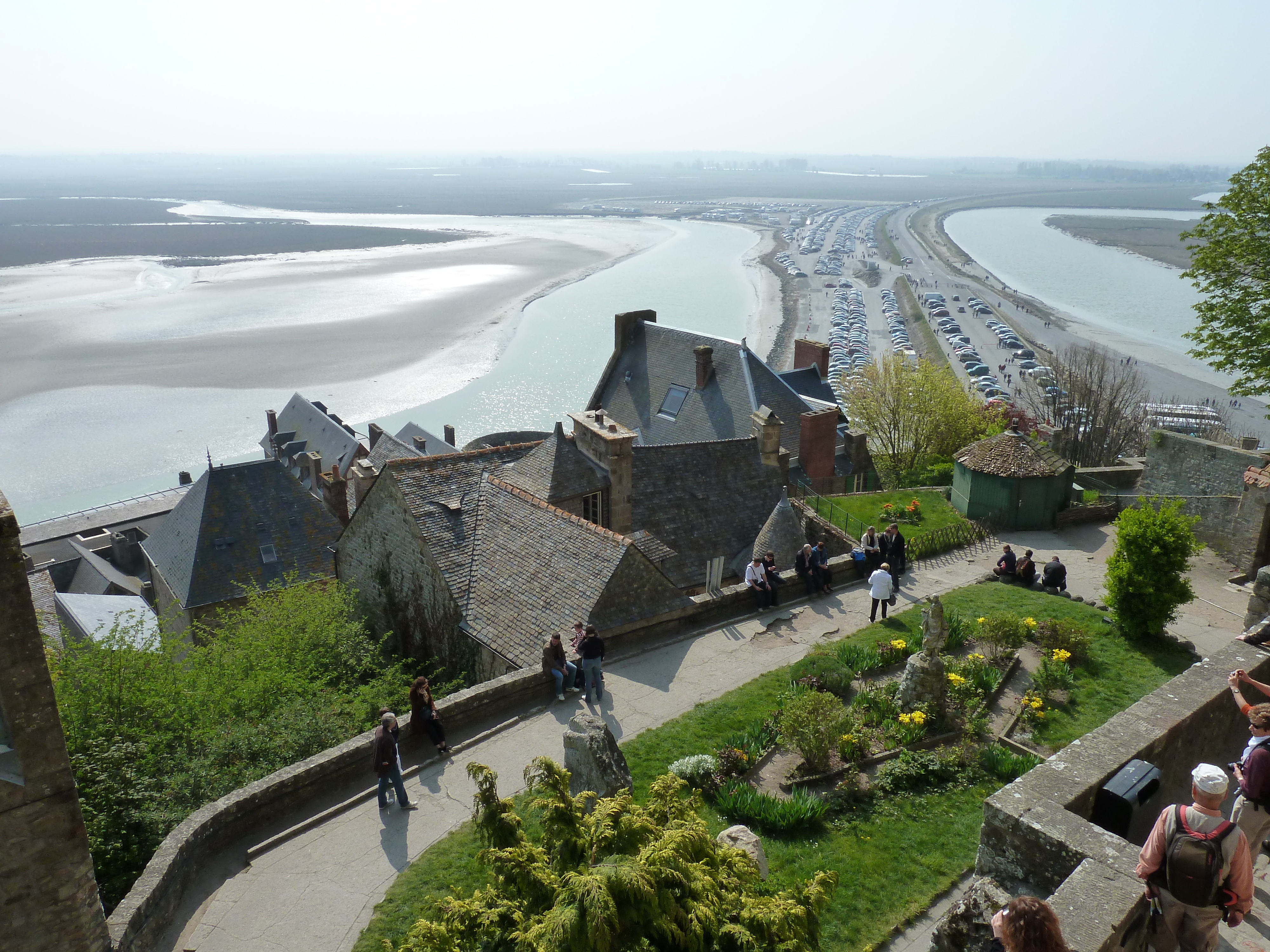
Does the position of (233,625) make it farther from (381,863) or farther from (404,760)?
(381,863)

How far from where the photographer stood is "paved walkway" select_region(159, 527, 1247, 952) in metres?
10.4

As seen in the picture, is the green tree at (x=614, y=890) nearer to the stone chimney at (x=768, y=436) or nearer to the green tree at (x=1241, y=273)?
the stone chimney at (x=768, y=436)

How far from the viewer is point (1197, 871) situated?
6.20 m

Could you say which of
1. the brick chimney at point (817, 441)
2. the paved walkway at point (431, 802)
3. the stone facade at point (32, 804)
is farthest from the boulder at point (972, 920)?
the brick chimney at point (817, 441)

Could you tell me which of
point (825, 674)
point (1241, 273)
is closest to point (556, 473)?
point (825, 674)

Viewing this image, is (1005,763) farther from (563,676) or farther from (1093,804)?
(563,676)

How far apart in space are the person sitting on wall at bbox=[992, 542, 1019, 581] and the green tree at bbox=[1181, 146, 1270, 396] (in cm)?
849

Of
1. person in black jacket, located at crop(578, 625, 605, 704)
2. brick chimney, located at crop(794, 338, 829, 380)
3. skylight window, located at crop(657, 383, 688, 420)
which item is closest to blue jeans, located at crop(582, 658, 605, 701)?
person in black jacket, located at crop(578, 625, 605, 704)

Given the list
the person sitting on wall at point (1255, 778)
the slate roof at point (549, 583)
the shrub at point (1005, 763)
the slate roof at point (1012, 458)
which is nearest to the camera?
the person sitting on wall at point (1255, 778)

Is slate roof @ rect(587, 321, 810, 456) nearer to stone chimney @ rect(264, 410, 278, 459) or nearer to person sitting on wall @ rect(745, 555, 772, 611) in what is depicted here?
person sitting on wall @ rect(745, 555, 772, 611)

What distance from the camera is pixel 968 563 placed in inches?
929

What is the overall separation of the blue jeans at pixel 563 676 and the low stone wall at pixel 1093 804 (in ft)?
29.8

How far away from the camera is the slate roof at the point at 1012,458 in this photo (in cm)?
2597

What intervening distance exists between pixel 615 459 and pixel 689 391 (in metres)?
12.2
